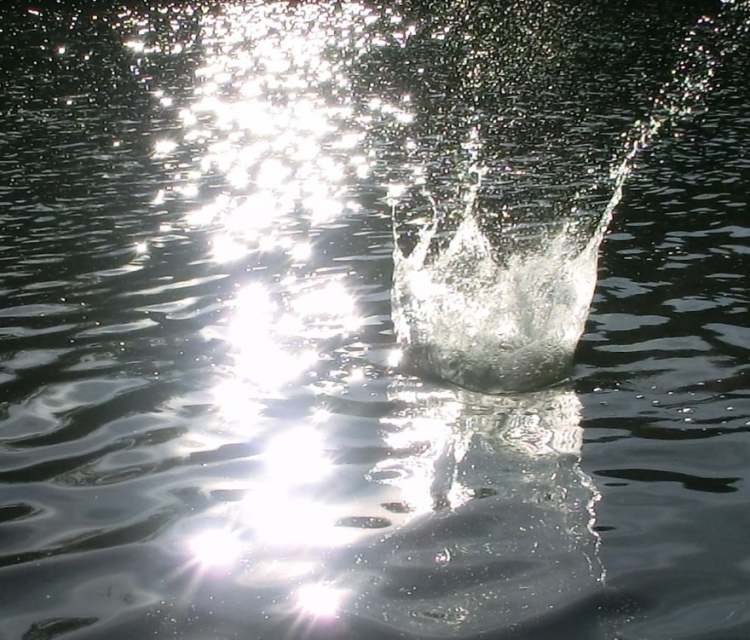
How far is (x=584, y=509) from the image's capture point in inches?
291

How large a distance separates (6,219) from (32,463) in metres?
10.3

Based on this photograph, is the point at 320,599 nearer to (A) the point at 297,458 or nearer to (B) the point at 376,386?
(A) the point at 297,458

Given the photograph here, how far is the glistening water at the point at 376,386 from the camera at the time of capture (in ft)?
21.1

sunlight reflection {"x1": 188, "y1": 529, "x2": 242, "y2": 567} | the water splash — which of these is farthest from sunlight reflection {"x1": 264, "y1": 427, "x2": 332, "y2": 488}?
the water splash

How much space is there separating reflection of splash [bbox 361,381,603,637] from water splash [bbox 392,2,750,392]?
1.60ft

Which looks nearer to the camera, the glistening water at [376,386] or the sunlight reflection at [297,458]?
the glistening water at [376,386]

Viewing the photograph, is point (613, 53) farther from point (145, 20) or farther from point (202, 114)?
point (145, 20)

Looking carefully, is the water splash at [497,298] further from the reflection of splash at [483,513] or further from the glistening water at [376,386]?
the reflection of splash at [483,513]

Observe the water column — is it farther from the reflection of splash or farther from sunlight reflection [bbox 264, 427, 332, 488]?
sunlight reflection [bbox 264, 427, 332, 488]

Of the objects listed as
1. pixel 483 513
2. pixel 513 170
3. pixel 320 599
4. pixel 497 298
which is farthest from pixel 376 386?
pixel 513 170

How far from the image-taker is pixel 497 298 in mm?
11156

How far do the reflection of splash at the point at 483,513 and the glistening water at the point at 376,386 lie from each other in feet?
0.10

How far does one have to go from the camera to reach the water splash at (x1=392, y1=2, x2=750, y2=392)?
10.1 meters

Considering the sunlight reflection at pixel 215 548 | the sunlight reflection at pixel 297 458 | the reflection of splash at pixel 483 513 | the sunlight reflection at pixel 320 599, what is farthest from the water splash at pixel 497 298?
the sunlight reflection at pixel 320 599
